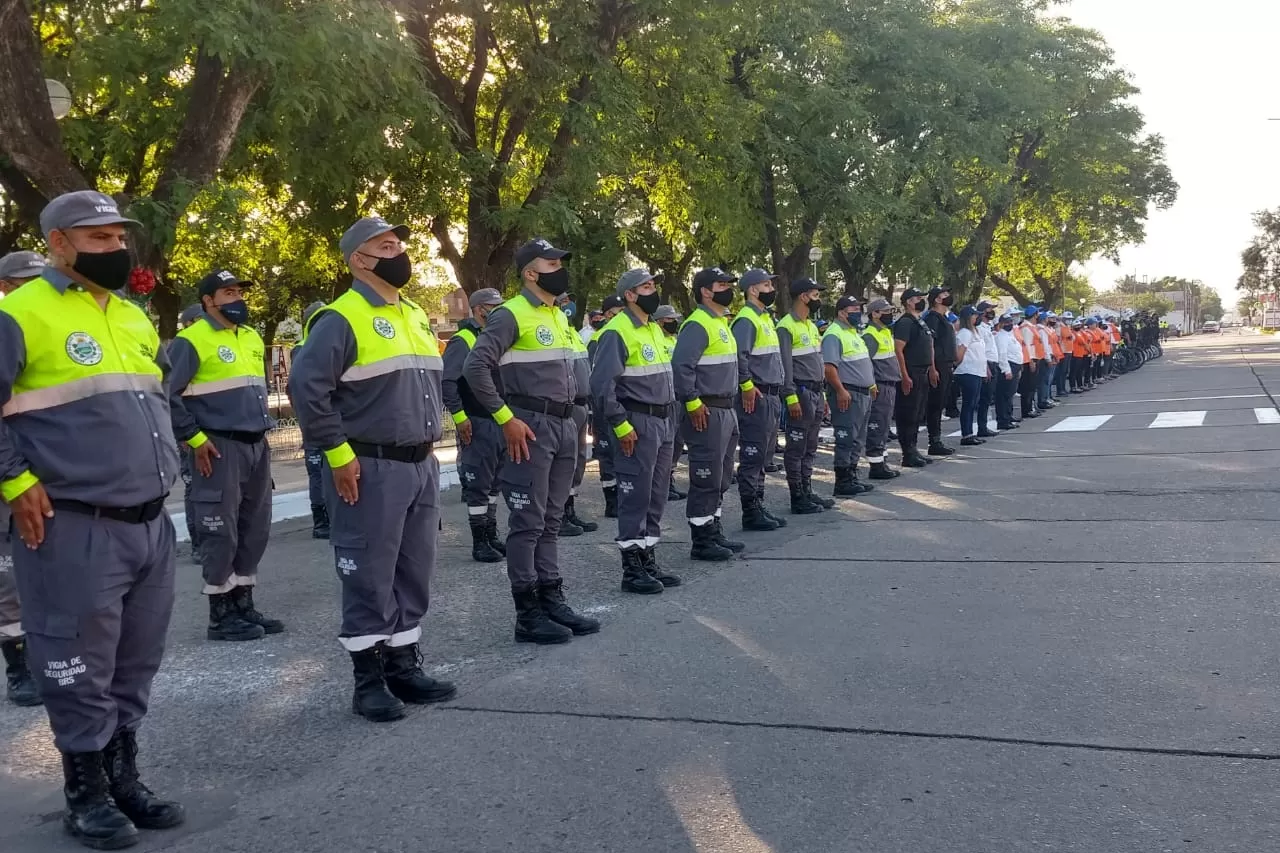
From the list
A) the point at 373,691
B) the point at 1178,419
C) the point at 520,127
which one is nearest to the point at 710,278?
the point at 373,691

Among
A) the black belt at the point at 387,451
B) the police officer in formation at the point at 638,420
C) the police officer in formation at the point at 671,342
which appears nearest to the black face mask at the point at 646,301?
the police officer in formation at the point at 638,420

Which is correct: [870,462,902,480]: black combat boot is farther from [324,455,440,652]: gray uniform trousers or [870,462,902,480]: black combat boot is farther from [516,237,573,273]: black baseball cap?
[324,455,440,652]: gray uniform trousers

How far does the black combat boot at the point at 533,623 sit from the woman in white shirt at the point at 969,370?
35.0ft

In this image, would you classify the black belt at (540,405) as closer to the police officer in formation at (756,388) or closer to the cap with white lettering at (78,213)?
the cap with white lettering at (78,213)

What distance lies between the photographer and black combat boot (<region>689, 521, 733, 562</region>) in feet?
27.0

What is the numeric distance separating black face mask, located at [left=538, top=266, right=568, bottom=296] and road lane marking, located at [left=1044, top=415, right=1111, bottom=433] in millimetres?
12257

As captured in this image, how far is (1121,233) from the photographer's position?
54812 millimetres

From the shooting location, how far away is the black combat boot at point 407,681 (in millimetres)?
5184

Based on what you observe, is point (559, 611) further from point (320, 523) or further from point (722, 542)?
point (320, 523)

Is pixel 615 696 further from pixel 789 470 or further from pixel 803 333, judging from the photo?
pixel 803 333

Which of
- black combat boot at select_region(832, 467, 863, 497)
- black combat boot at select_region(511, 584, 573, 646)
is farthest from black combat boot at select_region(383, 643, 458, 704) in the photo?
black combat boot at select_region(832, 467, 863, 497)

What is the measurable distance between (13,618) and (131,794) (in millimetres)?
2065

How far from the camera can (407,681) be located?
204 inches

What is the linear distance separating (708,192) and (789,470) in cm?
1171
